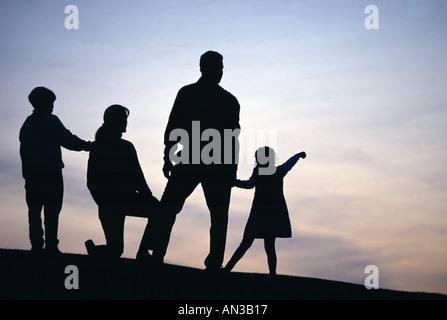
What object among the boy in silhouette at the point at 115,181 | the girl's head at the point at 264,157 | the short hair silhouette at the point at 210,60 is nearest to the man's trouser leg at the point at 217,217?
the boy in silhouette at the point at 115,181

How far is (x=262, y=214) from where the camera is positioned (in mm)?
9820

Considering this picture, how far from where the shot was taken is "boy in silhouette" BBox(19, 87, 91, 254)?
8.99 metres

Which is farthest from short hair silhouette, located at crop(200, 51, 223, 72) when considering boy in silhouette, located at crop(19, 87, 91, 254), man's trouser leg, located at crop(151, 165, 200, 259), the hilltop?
the hilltop

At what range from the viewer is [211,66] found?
328 inches

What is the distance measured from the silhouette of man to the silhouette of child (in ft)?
5.27

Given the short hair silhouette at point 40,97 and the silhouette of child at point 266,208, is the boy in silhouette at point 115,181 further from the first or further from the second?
the silhouette of child at point 266,208

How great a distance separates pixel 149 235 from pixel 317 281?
138 inches

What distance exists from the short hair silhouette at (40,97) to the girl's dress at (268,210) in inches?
137

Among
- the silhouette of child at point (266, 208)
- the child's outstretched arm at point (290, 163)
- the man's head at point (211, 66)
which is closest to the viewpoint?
the man's head at point (211, 66)

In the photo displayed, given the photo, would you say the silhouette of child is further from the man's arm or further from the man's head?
the man's arm

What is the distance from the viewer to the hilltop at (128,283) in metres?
7.44
